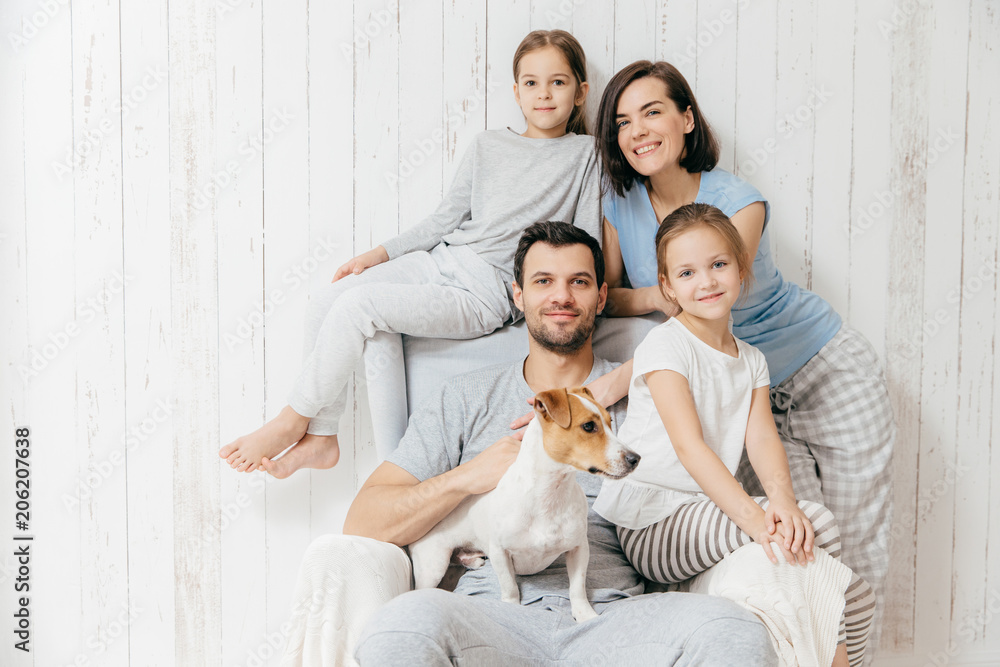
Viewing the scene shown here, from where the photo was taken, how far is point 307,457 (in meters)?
1.76

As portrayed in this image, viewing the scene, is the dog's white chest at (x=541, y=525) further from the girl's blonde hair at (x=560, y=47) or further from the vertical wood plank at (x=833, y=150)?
the vertical wood plank at (x=833, y=150)

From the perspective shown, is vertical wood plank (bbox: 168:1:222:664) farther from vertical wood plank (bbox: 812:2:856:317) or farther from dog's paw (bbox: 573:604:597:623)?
vertical wood plank (bbox: 812:2:856:317)

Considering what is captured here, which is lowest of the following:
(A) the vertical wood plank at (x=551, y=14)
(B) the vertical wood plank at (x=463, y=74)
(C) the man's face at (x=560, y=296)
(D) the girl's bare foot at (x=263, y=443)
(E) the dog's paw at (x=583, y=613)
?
(E) the dog's paw at (x=583, y=613)

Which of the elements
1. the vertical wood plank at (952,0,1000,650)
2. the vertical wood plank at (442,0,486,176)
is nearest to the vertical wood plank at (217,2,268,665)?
the vertical wood plank at (442,0,486,176)

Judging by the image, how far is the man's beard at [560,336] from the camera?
5.10 feet

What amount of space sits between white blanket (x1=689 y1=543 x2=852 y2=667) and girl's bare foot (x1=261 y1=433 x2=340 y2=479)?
1.03m

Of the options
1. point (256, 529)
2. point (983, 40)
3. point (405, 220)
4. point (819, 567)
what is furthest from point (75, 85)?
point (983, 40)

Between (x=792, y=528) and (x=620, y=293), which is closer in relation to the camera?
(x=792, y=528)

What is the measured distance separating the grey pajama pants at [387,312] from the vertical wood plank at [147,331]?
0.47 m

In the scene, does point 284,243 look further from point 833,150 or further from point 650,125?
point 833,150

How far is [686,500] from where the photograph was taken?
1.42m

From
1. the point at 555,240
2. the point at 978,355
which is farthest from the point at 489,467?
the point at 978,355

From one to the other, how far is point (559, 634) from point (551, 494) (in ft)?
0.90

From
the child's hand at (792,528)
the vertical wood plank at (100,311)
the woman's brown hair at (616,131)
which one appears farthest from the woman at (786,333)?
the vertical wood plank at (100,311)
